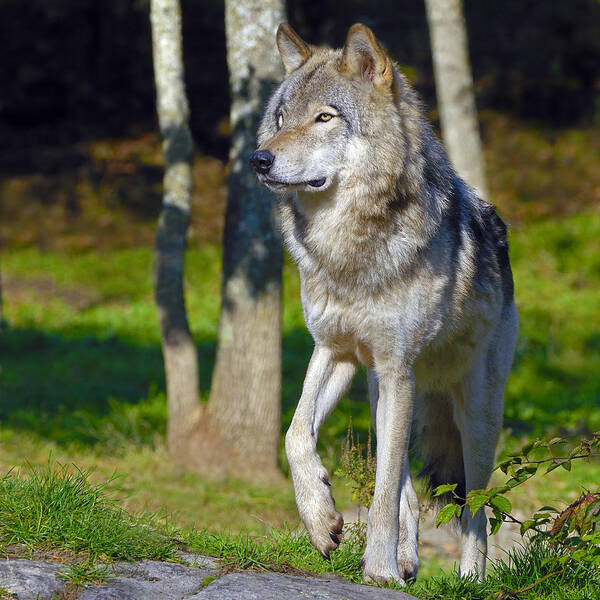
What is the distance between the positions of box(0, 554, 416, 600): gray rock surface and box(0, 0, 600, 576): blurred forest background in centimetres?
244

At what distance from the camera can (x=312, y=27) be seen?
18.6m

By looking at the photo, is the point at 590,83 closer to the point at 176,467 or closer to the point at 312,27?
the point at 312,27

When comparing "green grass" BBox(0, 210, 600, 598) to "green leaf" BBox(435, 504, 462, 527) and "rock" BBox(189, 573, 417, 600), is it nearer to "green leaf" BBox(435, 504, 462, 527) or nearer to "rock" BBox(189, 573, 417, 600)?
"rock" BBox(189, 573, 417, 600)

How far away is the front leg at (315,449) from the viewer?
3.80 m

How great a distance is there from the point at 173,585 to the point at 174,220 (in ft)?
14.0

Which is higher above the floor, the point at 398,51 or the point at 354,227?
the point at 398,51

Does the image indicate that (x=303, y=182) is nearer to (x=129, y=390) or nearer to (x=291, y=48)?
(x=291, y=48)

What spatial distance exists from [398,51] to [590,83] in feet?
14.1

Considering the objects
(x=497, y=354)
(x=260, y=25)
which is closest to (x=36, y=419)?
(x=260, y=25)

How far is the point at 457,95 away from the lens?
10.1 m

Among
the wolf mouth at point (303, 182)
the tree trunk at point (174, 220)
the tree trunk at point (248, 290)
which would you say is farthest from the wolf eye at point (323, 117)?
the tree trunk at point (174, 220)

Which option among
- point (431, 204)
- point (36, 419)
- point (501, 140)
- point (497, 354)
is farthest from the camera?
point (501, 140)

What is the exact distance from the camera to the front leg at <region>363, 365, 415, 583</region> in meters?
3.80

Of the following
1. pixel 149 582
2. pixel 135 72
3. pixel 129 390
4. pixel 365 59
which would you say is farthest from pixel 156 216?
pixel 149 582
